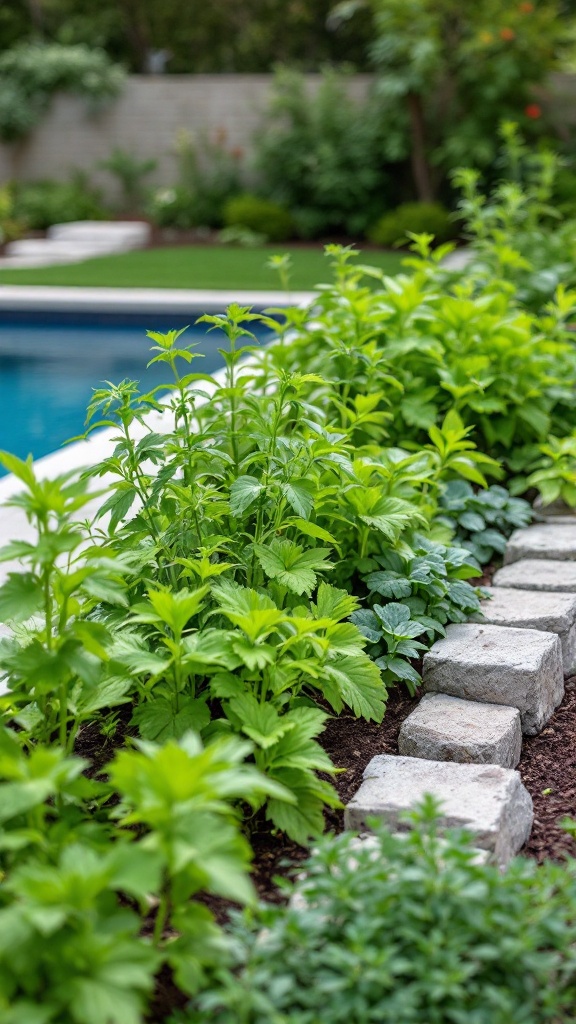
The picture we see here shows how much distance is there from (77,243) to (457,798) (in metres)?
11.5

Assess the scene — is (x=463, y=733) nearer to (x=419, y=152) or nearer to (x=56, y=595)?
(x=56, y=595)

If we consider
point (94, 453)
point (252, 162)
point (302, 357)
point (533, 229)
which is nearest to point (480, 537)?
point (302, 357)

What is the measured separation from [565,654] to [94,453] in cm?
240

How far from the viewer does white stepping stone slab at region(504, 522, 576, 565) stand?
125 inches

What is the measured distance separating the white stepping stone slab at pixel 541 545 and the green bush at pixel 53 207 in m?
11.9

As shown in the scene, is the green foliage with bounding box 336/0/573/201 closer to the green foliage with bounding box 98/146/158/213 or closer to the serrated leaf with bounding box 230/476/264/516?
the green foliage with bounding box 98/146/158/213

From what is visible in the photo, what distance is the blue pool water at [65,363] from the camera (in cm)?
645

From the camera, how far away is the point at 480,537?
319 centimetres

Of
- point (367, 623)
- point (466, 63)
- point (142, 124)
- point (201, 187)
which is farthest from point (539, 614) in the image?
point (142, 124)

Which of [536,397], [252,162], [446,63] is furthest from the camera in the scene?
[252,162]

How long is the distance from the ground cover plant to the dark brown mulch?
12.6 inches

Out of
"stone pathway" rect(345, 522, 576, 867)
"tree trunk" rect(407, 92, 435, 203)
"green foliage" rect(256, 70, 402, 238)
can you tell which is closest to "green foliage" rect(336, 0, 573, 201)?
"tree trunk" rect(407, 92, 435, 203)

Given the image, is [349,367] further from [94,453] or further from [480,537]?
[94,453]

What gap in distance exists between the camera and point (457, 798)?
192 centimetres
